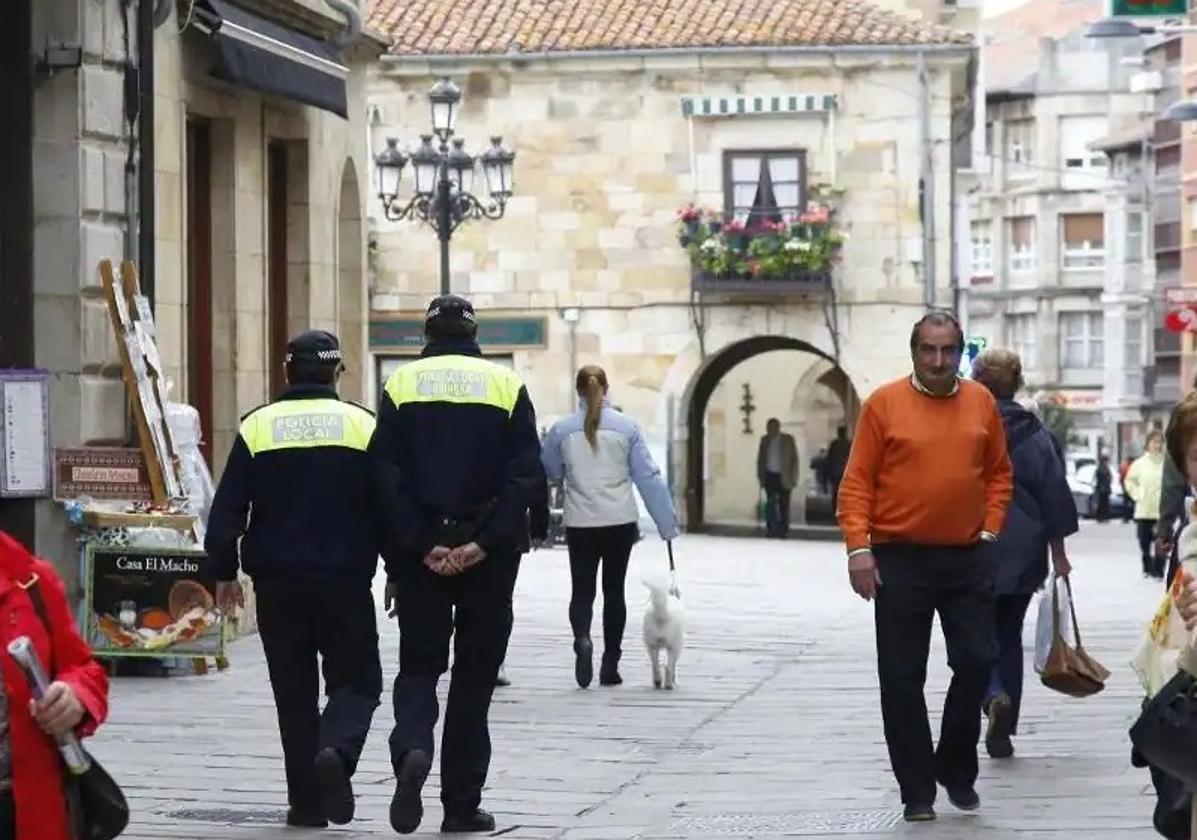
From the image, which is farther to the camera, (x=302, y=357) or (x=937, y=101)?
(x=937, y=101)

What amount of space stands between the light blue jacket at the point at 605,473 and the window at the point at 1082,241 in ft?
274

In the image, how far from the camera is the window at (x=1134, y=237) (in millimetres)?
95500

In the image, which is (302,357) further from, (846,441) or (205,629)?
(846,441)

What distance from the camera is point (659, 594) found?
15.9m

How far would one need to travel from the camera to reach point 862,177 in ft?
139

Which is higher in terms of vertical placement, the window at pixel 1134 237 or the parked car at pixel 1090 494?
the window at pixel 1134 237

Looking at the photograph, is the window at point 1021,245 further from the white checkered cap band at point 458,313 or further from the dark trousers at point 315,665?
the dark trousers at point 315,665

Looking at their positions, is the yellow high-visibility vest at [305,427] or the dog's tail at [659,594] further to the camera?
the dog's tail at [659,594]

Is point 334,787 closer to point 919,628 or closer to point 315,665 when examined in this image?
point 315,665

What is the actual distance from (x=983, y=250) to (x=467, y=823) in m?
93.3

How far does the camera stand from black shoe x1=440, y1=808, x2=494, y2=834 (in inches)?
408

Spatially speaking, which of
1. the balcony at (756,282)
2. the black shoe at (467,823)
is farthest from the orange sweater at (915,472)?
the balcony at (756,282)

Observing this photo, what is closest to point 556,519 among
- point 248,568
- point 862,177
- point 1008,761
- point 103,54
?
point 862,177

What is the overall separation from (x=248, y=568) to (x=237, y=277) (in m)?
10.2
